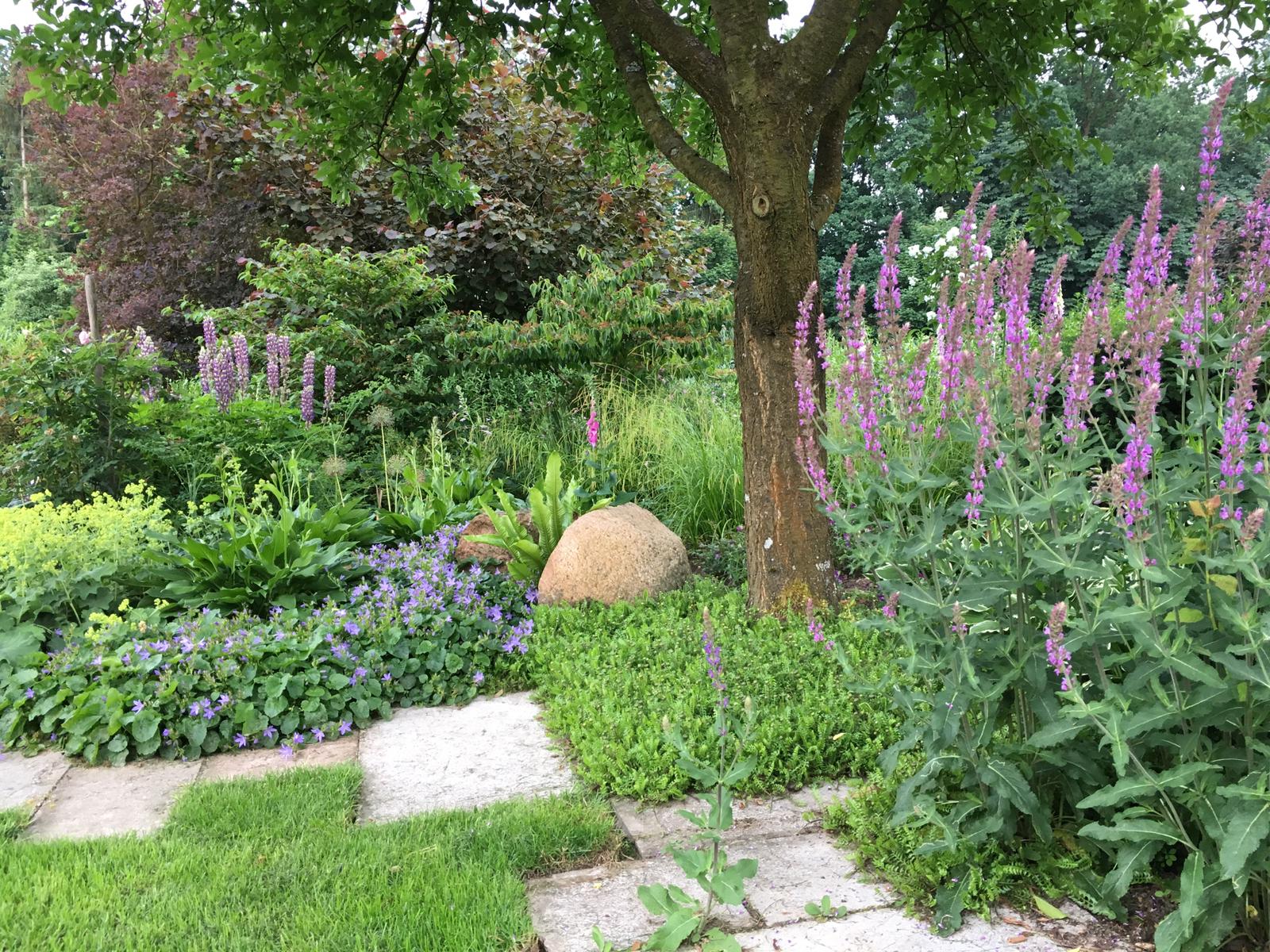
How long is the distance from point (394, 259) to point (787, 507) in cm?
514

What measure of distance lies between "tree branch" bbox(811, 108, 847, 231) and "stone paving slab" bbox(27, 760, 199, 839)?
3709 mm

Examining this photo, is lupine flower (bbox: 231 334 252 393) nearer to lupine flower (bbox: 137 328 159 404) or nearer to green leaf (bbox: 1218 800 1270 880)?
lupine flower (bbox: 137 328 159 404)

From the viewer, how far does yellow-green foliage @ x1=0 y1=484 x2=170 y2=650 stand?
13.2ft

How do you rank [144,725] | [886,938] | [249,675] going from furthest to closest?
[249,675], [144,725], [886,938]

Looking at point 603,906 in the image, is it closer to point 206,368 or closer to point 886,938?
point 886,938

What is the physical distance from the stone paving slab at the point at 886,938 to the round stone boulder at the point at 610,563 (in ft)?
8.34

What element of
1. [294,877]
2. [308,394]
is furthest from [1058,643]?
[308,394]

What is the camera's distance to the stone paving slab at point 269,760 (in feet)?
10.9

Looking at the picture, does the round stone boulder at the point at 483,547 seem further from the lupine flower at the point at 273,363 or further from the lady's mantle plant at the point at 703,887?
A: the lady's mantle plant at the point at 703,887

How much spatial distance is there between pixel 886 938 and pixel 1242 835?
0.81m

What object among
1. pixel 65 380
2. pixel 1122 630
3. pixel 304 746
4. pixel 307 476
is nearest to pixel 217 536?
pixel 307 476

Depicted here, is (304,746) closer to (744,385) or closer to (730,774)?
(730,774)

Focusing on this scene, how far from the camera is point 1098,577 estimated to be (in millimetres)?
1959

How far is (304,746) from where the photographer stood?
11.7ft
